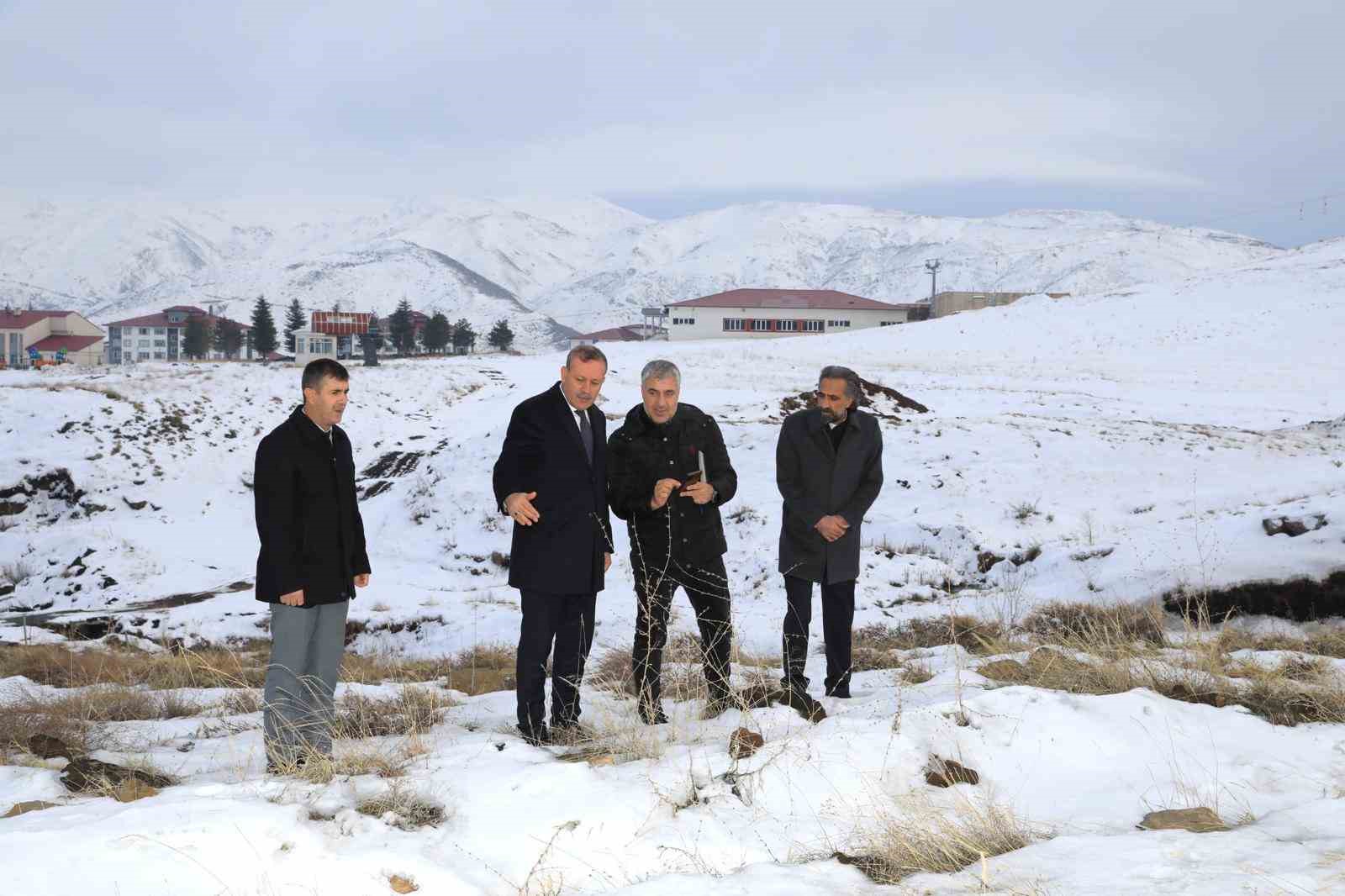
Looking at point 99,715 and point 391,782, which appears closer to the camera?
point 391,782

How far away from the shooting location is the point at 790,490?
6.38m

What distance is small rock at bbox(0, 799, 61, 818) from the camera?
155 inches

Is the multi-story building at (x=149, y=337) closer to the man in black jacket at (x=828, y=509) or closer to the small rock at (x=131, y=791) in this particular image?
the man in black jacket at (x=828, y=509)

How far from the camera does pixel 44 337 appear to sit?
101 m

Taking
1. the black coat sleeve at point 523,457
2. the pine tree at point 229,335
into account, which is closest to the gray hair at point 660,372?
the black coat sleeve at point 523,457

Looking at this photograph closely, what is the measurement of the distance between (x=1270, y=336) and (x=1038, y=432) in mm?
42644

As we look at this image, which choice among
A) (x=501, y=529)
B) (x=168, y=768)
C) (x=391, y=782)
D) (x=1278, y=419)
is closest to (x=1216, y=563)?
(x=391, y=782)

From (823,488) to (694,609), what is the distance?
1.26m

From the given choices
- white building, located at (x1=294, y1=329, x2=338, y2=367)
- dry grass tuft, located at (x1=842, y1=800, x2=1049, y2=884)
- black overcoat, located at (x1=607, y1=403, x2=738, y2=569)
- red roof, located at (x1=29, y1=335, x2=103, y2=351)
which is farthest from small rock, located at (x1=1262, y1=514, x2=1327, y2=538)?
red roof, located at (x1=29, y1=335, x2=103, y2=351)

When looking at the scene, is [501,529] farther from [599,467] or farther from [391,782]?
[391,782]

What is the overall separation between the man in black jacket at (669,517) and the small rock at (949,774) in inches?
55.9

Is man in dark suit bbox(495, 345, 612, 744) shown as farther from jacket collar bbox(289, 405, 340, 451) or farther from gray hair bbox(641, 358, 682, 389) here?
jacket collar bbox(289, 405, 340, 451)

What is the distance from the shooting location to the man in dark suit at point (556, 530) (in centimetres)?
528

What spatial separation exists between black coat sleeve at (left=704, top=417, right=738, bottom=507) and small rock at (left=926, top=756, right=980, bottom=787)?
77.2 inches
